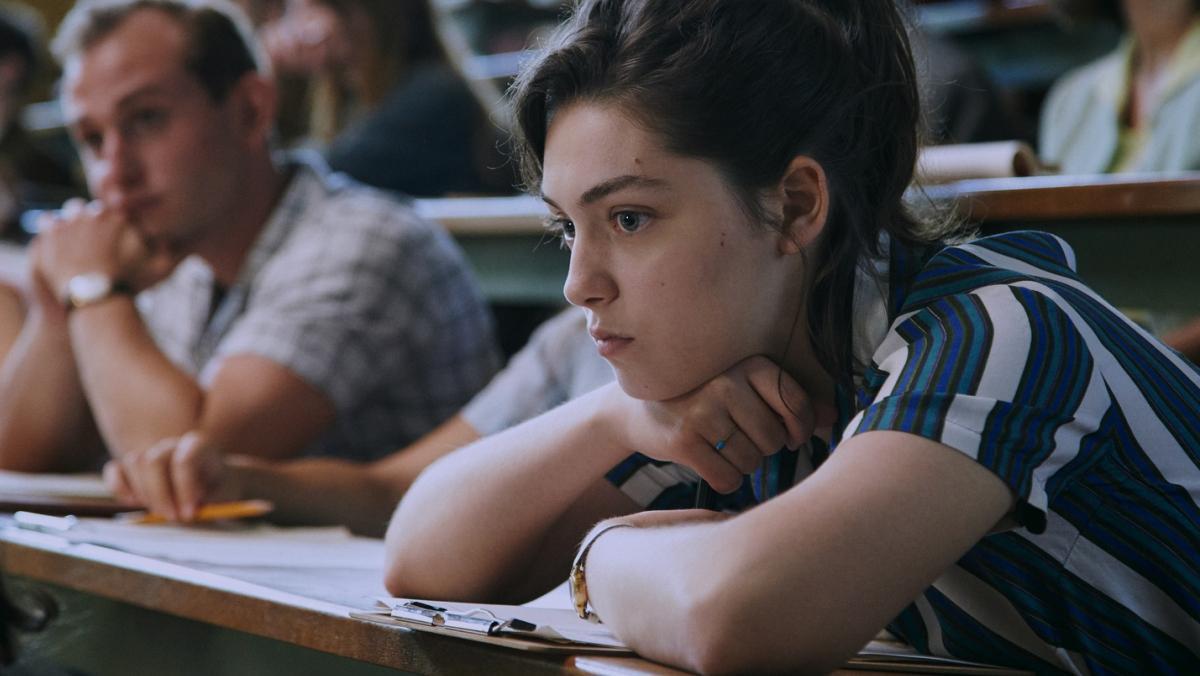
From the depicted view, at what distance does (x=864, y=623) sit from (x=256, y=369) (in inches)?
46.1

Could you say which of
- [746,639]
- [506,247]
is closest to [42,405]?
[506,247]

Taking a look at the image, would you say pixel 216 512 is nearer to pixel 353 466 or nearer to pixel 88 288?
pixel 353 466

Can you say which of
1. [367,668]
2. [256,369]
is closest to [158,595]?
[367,668]

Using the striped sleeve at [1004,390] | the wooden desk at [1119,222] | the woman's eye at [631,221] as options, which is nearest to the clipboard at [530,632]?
the striped sleeve at [1004,390]

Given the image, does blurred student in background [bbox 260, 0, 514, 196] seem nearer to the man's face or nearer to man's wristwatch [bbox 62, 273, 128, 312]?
the man's face

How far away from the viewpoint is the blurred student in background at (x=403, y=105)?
9.22 ft

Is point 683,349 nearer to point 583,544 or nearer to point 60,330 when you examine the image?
point 583,544

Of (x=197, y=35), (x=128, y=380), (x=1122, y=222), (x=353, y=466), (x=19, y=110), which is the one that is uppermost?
(x=197, y=35)

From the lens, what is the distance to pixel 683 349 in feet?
3.11

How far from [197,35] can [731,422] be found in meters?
1.35

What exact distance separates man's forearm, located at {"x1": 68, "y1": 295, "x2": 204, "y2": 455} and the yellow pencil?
19 cm

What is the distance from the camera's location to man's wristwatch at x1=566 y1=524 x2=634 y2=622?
0.94 metres

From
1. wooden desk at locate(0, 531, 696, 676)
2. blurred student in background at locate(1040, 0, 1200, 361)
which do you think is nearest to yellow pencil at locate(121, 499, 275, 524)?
wooden desk at locate(0, 531, 696, 676)

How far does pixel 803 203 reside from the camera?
950 mm
